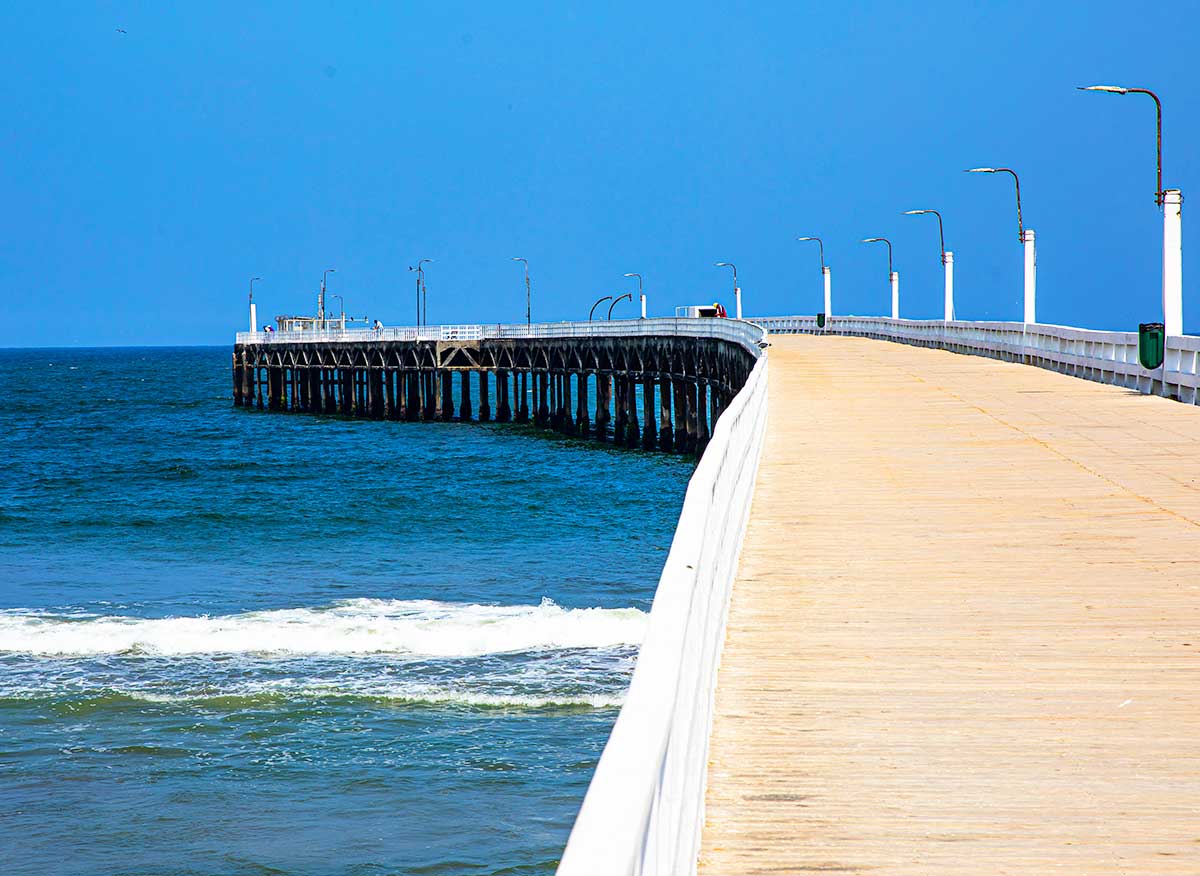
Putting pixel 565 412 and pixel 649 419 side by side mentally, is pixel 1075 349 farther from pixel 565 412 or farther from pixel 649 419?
pixel 565 412

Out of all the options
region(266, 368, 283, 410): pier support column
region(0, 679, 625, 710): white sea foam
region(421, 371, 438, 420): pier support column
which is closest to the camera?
region(0, 679, 625, 710): white sea foam

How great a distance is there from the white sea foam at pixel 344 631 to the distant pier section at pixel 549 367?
15.0 meters

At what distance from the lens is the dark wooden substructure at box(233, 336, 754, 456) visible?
51.0 metres

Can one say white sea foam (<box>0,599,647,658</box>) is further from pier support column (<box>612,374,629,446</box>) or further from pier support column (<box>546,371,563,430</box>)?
pier support column (<box>546,371,563,430</box>)

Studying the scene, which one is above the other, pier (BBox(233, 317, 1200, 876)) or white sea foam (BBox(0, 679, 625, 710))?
pier (BBox(233, 317, 1200, 876))

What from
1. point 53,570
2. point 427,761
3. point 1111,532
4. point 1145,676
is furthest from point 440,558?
point 1145,676

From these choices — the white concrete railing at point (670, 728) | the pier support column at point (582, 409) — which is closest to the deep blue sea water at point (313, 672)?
the white concrete railing at point (670, 728)

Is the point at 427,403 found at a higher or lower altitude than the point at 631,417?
higher

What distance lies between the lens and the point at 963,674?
21.7ft

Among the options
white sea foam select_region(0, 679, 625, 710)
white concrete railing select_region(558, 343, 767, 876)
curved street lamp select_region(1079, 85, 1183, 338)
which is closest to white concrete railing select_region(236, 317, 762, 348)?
curved street lamp select_region(1079, 85, 1183, 338)

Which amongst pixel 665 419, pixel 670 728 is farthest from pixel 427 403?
pixel 670 728

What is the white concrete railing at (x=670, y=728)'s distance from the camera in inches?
103

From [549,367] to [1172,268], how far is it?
44526mm

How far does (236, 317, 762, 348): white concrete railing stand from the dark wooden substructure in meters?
0.36
